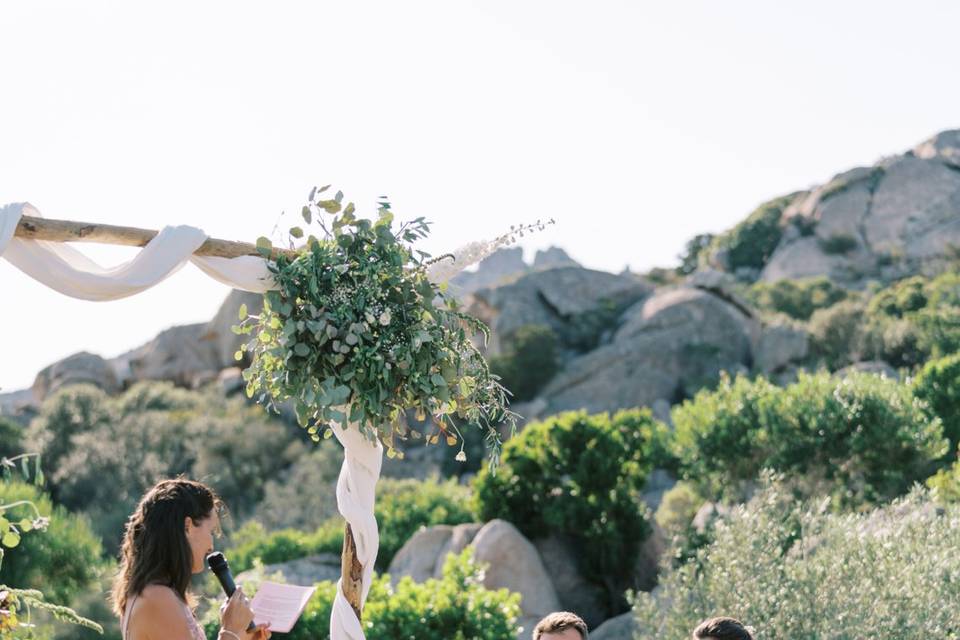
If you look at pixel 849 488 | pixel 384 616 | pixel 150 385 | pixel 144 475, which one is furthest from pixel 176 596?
pixel 150 385

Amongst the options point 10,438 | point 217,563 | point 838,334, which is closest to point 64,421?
point 10,438

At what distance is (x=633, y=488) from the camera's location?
15906 mm

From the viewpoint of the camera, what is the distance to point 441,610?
9648 millimetres

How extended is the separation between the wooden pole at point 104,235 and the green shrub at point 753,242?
46369 mm

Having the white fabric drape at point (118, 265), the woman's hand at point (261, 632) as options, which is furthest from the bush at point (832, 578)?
the white fabric drape at point (118, 265)

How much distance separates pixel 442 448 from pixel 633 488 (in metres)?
15.5

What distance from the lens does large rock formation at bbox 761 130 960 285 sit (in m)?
44.8

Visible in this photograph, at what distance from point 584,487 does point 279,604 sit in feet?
38.2

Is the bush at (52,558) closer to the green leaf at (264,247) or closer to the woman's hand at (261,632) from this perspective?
the green leaf at (264,247)

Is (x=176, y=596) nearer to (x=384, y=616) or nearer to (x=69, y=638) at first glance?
(x=384, y=616)

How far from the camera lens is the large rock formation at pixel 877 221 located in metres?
44.8

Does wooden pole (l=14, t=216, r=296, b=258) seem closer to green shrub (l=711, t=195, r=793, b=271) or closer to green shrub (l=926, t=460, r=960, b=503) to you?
green shrub (l=926, t=460, r=960, b=503)

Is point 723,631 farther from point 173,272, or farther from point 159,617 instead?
point 173,272

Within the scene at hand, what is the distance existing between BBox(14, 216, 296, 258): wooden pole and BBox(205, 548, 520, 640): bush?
5068 millimetres
